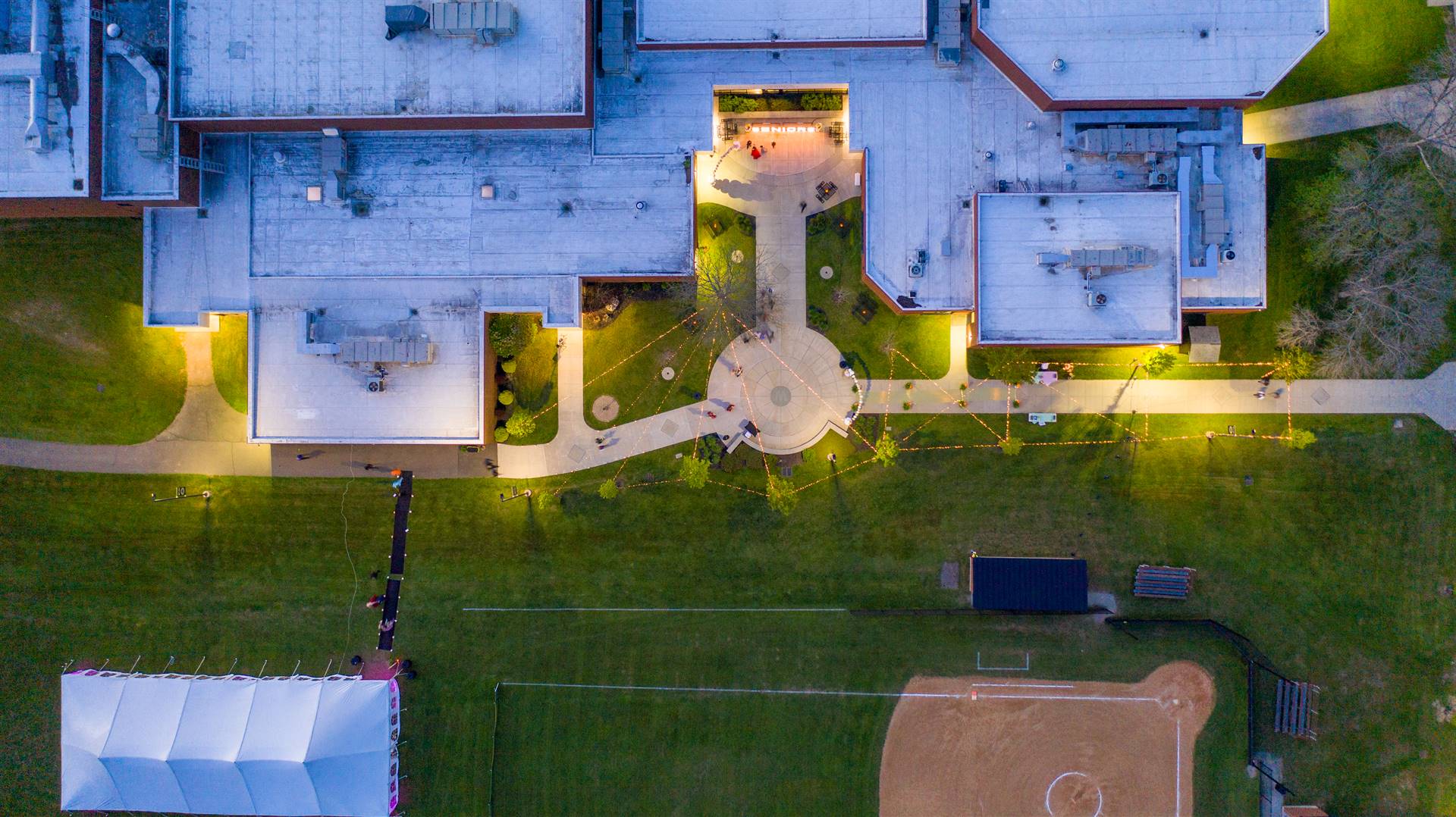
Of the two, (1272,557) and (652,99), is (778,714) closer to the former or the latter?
(1272,557)

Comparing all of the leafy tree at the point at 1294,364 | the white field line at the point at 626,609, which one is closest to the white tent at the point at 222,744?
the white field line at the point at 626,609

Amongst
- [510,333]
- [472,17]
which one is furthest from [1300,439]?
[472,17]

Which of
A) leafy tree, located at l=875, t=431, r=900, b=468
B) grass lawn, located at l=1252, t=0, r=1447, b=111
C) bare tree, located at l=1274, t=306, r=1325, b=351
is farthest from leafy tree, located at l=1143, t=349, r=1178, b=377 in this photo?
grass lawn, located at l=1252, t=0, r=1447, b=111

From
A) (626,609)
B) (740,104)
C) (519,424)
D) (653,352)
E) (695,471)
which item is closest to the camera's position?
(695,471)

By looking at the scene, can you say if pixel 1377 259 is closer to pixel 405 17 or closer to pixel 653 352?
pixel 653 352

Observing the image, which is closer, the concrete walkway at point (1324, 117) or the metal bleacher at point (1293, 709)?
the metal bleacher at point (1293, 709)

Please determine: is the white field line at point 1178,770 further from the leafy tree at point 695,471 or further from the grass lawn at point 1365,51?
the grass lawn at point 1365,51
